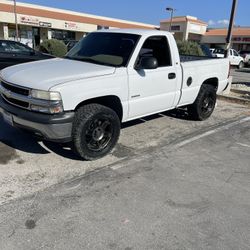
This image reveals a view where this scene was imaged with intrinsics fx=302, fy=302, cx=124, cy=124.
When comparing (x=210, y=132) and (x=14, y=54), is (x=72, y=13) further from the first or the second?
(x=210, y=132)

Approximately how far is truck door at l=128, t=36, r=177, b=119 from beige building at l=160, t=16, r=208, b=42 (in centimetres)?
5137

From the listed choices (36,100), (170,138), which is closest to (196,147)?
(170,138)

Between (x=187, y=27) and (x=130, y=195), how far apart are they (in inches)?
2184

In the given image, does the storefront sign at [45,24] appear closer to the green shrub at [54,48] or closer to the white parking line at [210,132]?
the green shrub at [54,48]

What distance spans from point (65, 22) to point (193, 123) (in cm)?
3991

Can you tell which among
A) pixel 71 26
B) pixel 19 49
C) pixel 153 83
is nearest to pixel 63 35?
pixel 71 26

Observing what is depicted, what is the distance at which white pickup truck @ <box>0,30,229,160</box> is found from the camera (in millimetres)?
3945

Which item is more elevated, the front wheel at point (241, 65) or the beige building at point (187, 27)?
the beige building at point (187, 27)

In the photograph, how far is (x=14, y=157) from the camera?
4.56 metres

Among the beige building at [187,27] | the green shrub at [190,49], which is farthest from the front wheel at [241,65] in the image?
the beige building at [187,27]

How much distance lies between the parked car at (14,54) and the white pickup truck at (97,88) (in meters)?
4.99

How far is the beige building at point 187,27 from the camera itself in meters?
55.0

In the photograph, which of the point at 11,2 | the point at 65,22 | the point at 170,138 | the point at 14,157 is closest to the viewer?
the point at 14,157

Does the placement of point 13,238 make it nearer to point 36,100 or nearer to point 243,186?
point 36,100
